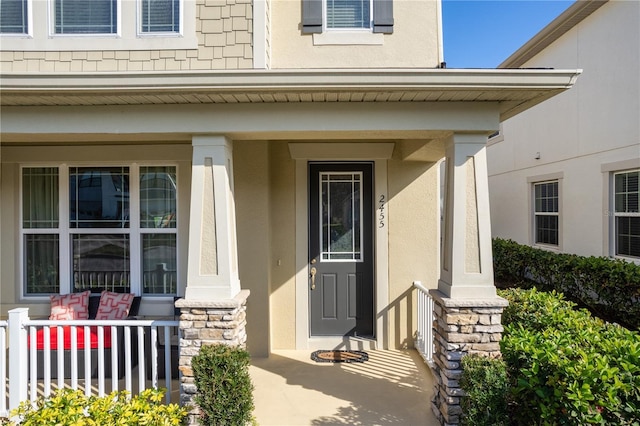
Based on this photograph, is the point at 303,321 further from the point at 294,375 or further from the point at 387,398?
the point at 387,398

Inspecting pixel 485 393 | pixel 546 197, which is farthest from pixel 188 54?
pixel 546 197

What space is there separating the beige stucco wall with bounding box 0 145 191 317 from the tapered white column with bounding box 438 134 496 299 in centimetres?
327

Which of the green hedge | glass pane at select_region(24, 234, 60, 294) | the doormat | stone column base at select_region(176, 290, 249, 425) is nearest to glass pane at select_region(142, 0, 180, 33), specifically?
stone column base at select_region(176, 290, 249, 425)

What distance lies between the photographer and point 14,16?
407cm


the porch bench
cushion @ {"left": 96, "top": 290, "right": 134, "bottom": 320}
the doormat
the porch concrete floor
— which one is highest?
cushion @ {"left": 96, "top": 290, "right": 134, "bottom": 320}

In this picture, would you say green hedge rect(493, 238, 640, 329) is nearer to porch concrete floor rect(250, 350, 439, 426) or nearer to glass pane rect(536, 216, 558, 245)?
glass pane rect(536, 216, 558, 245)

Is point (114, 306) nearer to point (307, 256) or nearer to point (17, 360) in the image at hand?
point (17, 360)

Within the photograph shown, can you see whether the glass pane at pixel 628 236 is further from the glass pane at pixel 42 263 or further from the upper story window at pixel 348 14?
the glass pane at pixel 42 263

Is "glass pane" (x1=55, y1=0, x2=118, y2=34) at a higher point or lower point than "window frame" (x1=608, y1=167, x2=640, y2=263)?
higher

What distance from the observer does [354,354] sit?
5195mm

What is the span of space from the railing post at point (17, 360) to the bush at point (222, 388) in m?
1.72

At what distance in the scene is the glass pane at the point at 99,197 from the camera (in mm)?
4996

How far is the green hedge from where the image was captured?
18.9ft

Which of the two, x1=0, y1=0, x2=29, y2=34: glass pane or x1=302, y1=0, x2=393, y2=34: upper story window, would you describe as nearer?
x1=0, y1=0, x2=29, y2=34: glass pane
